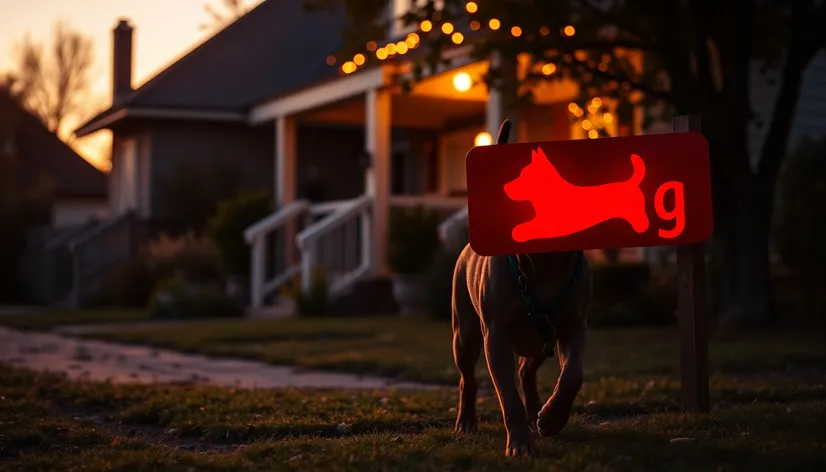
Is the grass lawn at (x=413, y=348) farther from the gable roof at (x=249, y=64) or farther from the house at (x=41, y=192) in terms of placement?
the house at (x=41, y=192)

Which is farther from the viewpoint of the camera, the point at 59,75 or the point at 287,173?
the point at 59,75

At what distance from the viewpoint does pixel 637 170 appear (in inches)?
218

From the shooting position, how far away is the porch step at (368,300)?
750 inches

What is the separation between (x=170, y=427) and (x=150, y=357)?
5402 millimetres

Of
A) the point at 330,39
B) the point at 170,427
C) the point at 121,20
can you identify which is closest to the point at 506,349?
the point at 170,427

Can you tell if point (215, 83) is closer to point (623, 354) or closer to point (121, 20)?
point (121, 20)

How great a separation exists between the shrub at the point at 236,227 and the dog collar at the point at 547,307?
17.7 meters

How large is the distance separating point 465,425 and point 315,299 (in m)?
12.8

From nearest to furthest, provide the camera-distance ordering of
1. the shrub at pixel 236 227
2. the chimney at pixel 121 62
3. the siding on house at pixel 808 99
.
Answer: the siding on house at pixel 808 99, the shrub at pixel 236 227, the chimney at pixel 121 62

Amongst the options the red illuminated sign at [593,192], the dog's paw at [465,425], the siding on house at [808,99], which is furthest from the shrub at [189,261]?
the red illuminated sign at [593,192]

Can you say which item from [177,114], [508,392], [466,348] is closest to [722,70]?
[466,348]

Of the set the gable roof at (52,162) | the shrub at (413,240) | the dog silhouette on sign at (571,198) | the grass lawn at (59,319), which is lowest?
the grass lawn at (59,319)

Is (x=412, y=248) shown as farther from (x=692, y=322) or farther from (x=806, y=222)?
(x=692, y=322)

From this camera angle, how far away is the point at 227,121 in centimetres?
2766
